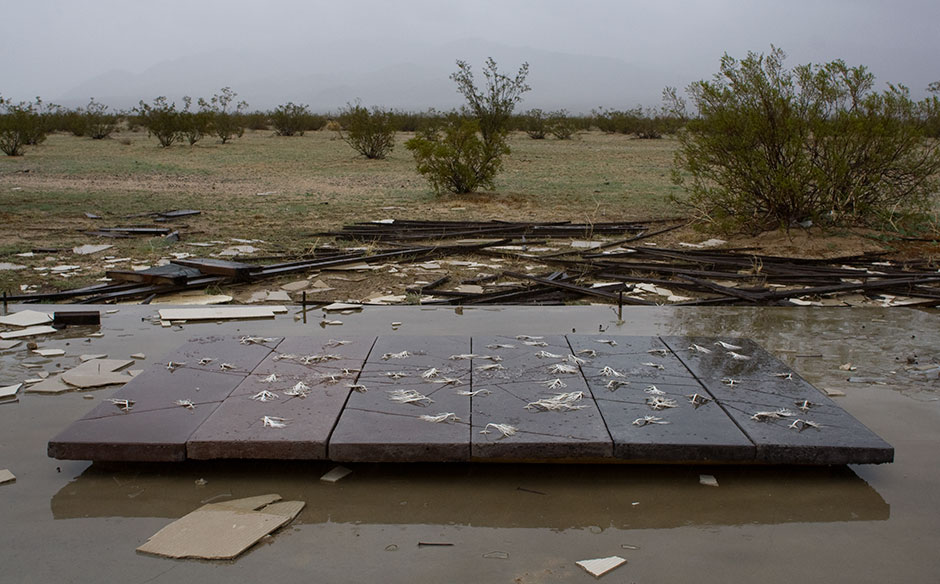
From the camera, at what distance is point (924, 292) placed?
7914mm

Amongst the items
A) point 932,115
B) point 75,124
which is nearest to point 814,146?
point 932,115

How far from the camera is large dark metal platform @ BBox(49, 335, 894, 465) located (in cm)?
370

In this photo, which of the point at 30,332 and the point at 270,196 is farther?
the point at 270,196

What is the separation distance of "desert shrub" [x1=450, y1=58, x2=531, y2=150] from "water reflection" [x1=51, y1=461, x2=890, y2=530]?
20153mm

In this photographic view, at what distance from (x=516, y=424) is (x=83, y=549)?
6.62 feet

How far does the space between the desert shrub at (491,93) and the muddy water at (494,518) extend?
66.1 feet

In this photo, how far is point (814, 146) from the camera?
37.0 ft

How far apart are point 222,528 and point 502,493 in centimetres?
126

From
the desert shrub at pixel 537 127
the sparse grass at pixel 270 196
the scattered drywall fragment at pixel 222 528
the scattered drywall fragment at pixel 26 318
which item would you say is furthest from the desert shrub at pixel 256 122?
the scattered drywall fragment at pixel 222 528

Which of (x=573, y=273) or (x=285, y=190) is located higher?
(x=285, y=190)

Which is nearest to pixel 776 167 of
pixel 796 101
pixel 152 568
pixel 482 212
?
pixel 796 101

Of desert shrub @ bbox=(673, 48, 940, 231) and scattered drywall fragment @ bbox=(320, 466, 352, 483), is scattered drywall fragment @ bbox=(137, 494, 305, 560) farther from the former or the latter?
desert shrub @ bbox=(673, 48, 940, 231)

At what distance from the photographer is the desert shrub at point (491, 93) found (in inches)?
926

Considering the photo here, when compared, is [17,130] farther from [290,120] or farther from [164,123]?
[290,120]
